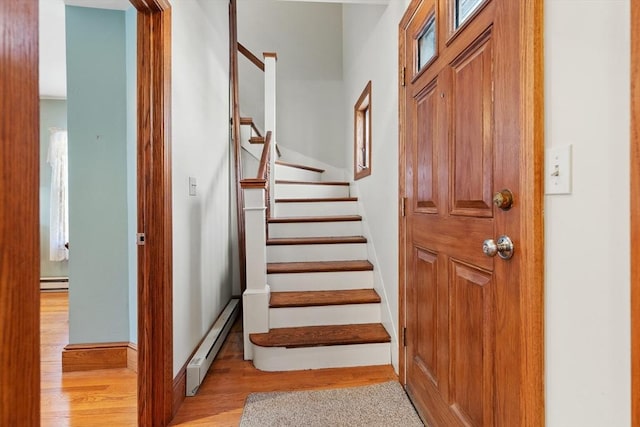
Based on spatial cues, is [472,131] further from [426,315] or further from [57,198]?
[57,198]

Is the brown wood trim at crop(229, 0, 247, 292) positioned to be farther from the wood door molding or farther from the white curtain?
the white curtain

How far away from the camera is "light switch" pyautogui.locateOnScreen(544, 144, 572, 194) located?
0.68m

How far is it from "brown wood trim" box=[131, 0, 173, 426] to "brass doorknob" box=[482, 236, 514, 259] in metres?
1.37

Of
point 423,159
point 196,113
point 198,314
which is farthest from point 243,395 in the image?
point 196,113

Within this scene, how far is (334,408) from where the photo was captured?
4.99 ft

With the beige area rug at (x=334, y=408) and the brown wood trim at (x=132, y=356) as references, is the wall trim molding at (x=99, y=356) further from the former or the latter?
the beige area rug at (x=334, y=408)

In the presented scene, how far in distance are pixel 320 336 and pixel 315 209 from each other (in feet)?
5.06

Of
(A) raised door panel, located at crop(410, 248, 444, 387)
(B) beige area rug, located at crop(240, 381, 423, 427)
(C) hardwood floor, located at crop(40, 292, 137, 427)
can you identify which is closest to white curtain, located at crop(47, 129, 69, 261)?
(C) hardwood floor, located at crop(40, 292, 137, 427)

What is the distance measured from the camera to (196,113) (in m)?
1.90

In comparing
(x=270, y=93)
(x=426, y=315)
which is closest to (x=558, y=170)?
(x=426, y=315)

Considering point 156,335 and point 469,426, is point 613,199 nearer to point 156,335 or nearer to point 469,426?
point 469,426

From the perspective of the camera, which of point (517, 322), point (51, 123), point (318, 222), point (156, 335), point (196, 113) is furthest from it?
point (51, 123)

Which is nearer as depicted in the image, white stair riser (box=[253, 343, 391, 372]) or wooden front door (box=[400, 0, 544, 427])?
wooden front door (box=[400, 0, 544, 427])

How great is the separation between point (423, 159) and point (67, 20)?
8.05ft
